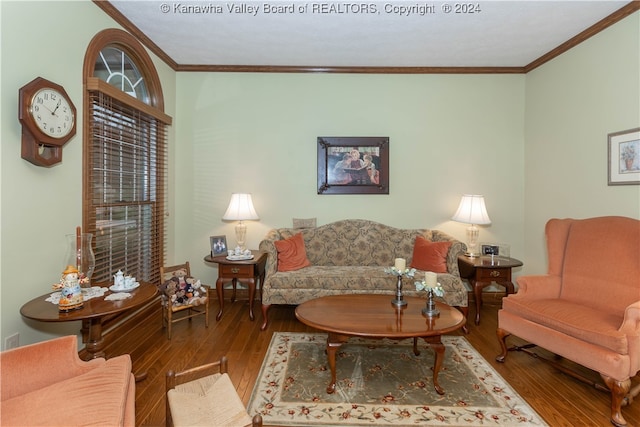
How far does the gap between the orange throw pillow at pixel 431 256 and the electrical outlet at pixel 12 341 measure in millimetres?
3537

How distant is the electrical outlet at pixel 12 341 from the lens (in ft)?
6.55

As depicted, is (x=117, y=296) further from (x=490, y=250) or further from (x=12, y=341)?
(x=490, y=250)

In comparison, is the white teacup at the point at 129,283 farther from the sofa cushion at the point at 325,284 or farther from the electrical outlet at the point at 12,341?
the sofa cushion at the point at 325,284

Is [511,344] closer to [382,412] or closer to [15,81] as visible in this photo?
[382,412]

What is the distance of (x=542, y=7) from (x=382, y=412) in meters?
3.56

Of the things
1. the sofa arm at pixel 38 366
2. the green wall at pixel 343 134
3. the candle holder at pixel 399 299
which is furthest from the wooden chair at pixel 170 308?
the candle holder at pixel 399 299

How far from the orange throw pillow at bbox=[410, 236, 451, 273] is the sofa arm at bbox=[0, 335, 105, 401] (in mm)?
3111

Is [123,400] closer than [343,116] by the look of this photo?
Yes

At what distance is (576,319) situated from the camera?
2.20 meters

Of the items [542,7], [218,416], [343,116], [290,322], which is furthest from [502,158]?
[218,416]

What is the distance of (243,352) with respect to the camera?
2.77 m

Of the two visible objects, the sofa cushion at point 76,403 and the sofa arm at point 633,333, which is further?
the sofa arm at point 633,333

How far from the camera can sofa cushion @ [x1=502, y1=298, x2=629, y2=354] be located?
6.40 feet

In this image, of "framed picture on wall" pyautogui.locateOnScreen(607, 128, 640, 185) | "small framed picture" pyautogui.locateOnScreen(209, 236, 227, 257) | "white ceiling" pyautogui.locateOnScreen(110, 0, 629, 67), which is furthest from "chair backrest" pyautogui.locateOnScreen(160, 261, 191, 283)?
"framed picture on wall" pyautogui.locateOnScreen(607, 128, 640, 185)
